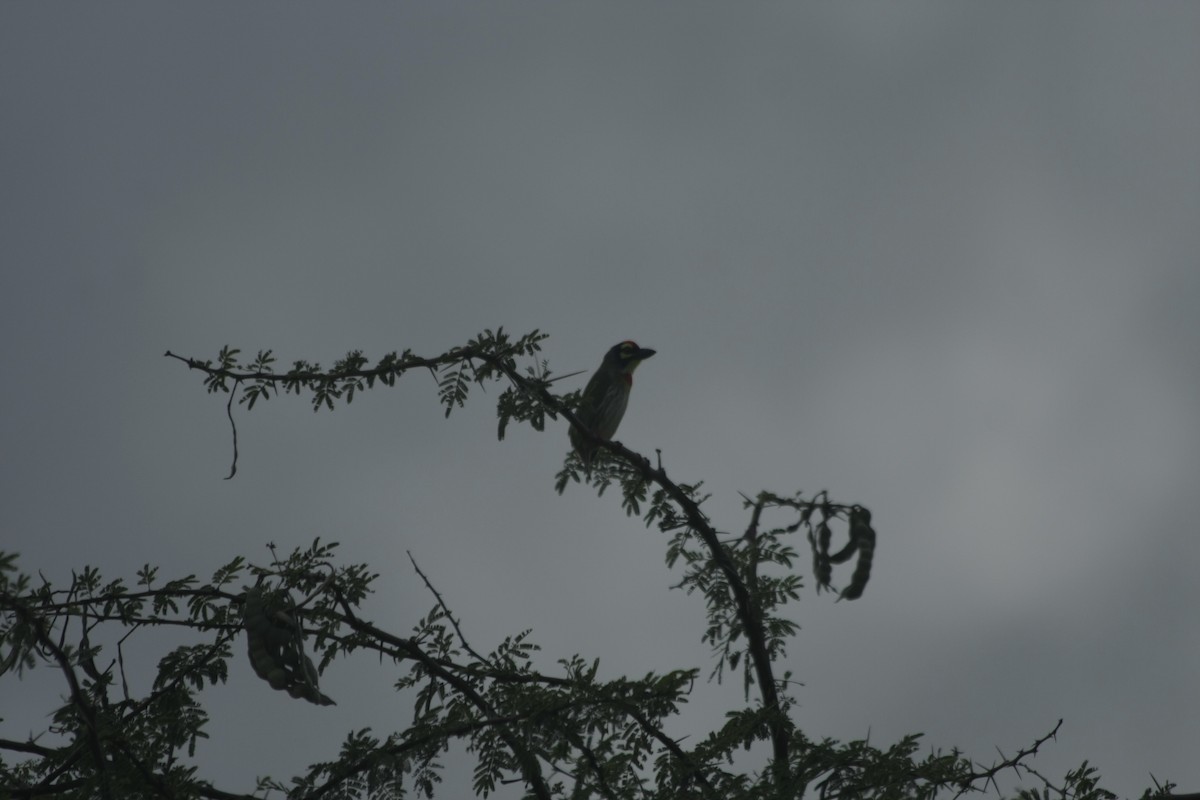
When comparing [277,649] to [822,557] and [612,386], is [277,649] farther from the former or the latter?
[612,386]

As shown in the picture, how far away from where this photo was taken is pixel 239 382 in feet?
17.7

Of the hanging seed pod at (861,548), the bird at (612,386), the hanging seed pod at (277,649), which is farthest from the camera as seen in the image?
the bird at (612,386)

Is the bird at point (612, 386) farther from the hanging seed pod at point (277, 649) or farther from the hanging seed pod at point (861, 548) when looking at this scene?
the hanging seed pod at point (861, 548)

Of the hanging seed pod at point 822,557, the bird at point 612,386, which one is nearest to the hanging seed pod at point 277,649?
the hanging seed pod at point 822,557

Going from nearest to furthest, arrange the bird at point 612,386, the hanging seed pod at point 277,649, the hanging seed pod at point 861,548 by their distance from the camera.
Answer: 1. the hanging seed pod at point 861,548
2. the hanging seed pod at point 277,649
3. the bird at point 612,386

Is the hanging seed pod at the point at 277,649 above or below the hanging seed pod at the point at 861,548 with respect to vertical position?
above

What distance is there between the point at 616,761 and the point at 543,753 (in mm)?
337

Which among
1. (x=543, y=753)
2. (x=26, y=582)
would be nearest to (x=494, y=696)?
(x=543, y=753)

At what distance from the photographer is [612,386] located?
1119 centimetres

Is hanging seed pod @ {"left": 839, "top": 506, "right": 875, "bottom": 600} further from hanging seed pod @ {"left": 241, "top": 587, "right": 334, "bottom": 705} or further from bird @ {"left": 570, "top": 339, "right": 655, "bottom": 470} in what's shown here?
bird @ {"left": 570, "top": 339, "right": 655, "bottom": 470}

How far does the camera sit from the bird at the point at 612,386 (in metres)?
10.8

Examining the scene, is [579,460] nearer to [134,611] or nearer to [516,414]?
[516,414]

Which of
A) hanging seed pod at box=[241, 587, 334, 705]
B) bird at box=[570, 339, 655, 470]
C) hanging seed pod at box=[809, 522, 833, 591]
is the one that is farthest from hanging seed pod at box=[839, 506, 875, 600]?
bird at box=[570, 339, 655, 470]

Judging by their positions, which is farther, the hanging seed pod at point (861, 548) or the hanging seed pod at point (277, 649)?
the hanging seed pod at point (277, 649)
